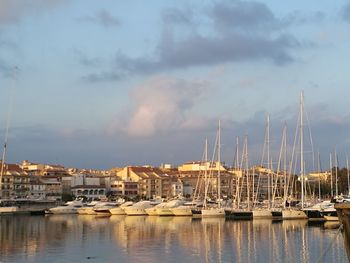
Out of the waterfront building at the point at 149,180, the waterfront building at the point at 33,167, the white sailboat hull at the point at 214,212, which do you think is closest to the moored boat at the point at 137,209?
the white sailboat hull at the point at 214,212

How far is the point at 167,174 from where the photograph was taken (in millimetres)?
188500

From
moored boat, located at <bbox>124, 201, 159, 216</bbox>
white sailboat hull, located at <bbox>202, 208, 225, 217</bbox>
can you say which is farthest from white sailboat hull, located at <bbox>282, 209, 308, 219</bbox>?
moored boat, located at <bbox>124, 201, 159, 216</bbox>

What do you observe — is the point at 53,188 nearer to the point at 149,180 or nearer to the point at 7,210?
the point at 149,180

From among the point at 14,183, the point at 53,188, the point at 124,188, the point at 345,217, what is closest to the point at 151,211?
the point at 14,183

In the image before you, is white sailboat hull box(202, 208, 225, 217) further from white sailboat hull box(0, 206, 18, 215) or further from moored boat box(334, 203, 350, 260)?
moored boat box(334, 203, 350, 260)

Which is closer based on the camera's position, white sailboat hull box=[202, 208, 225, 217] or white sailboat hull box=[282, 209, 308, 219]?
white sailboat hull box=[282, 209, 308, 219]

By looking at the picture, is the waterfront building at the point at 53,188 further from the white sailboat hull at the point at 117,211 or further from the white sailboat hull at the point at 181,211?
the white sailboat hull at the point at 181,211

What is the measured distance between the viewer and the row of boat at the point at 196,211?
2714 inches

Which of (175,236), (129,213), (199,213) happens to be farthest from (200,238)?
(129,213)

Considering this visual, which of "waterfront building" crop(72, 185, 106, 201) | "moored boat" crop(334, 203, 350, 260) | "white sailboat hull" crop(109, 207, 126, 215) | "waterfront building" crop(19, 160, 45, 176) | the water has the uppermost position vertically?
"waterfront building" crop(19, 160, 45, 176)

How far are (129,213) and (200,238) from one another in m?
50.9

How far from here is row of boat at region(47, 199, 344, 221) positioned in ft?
226

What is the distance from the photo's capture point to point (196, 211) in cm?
8694

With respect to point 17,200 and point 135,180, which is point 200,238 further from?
point 135,180
